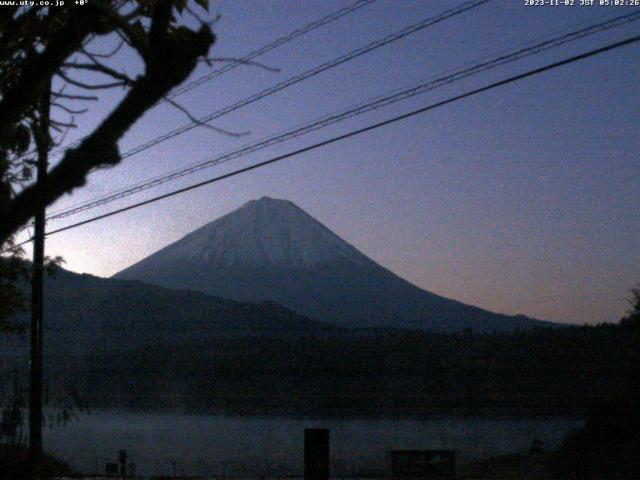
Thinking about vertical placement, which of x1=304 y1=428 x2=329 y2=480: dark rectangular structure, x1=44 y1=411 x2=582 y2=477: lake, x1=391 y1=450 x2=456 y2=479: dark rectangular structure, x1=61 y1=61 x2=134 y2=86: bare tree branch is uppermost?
x1=61 y1=61 x2=134 y2=86: bare tree branch

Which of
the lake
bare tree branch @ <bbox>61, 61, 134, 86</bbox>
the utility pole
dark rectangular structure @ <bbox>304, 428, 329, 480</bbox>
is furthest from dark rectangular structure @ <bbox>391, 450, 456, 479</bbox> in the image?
bare tree branch @ <bbox>61, 61, 134, 86</bbox>

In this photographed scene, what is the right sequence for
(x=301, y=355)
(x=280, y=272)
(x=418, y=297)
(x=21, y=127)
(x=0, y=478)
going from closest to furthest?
(x=21, y=127), (x=0, y=478), (x=301, y=355), (x=418, y=297), (x=280, y=272)

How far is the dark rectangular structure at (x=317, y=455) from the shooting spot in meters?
6.95

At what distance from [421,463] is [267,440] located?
24556 millimetres

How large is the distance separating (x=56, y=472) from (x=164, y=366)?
5153 cm

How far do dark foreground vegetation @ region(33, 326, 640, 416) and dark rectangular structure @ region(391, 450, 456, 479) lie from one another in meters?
20.0

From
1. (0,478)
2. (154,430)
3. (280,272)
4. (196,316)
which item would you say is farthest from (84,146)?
(280,272)

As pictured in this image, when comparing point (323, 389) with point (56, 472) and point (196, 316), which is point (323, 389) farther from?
point (56, 472)

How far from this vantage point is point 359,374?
61.4m

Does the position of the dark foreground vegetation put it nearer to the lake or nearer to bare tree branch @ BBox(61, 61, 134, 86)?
the lake

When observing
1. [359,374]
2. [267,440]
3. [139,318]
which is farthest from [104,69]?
[139,318]

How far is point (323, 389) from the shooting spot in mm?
59750

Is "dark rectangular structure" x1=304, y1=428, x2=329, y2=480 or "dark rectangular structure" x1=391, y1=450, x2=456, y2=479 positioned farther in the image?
"dark rectangular structure" x1=391, y1=450, x2=456, y2=479

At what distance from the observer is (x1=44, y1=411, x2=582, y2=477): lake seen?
3416cm
